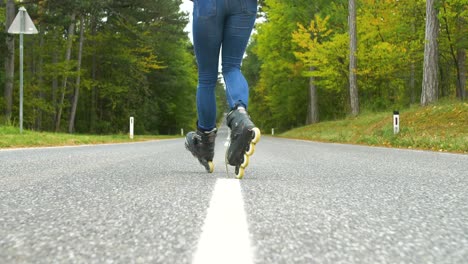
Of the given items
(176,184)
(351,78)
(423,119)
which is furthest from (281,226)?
(351,78)

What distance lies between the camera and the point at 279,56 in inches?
1142

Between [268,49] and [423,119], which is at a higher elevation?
[268,49]

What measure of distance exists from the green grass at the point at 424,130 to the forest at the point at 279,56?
1.68m

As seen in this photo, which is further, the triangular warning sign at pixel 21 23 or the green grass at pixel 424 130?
the triangular warning sign at pixel 21 23

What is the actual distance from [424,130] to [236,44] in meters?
10.5

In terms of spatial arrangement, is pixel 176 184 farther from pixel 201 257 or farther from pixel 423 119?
pixel 423 119

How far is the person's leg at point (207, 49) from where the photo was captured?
10.2 feet

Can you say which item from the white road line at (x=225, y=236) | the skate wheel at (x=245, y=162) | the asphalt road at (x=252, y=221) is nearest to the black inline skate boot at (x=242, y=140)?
the skate wheel at (x=245, y=162)

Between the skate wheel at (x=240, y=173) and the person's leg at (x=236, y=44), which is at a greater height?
the person's leg at (x=236, y=44)

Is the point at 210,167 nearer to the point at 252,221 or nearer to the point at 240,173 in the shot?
the point at 240,173

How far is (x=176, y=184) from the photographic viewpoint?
272cm

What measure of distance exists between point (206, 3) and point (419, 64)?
20856 mm

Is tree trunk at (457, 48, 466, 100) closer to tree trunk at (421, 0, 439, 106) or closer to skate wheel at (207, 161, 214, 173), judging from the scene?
tree trunk at (421, 0, 439, 106)

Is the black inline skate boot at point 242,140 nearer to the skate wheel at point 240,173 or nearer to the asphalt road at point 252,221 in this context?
the skate wheel at point 240,173
